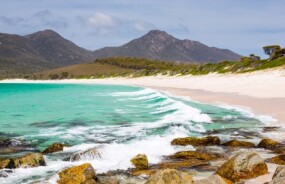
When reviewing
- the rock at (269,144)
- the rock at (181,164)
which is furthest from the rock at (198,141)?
the rock at (181,164)

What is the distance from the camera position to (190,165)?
14695 millimetres

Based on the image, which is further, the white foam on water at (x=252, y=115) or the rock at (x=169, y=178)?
the white foam on water at (x=252, y=115)

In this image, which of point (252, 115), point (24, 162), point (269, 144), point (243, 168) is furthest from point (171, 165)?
point (252, 115)

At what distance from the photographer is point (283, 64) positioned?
71688 mm

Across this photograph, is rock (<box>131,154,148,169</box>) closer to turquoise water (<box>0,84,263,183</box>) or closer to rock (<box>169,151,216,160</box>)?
turquoise water (<box>0,84,263,183</box>)

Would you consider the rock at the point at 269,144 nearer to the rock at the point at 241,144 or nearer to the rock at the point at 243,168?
the rock at the point at 241,144

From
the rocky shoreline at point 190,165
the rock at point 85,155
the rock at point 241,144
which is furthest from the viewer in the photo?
the rock at point 241,144

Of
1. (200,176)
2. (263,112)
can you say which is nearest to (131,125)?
(263,112)

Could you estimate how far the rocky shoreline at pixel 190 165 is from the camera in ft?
35.4

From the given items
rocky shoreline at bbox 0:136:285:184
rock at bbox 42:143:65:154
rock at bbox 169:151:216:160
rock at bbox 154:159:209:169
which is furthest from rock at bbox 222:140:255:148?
rock at bbox 42:143:65:154

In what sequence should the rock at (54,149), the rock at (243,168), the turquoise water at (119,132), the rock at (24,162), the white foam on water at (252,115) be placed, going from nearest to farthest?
the rock at (243,168)
the rock at (24,162)
the turquoise water at (119,132)
the rock at (54,149)
the white foam on water at (252,115)

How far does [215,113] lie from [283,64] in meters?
45.0

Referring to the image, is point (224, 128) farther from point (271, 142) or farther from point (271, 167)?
point (271, 167)

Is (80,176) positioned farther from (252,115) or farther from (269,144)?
(252,115)
